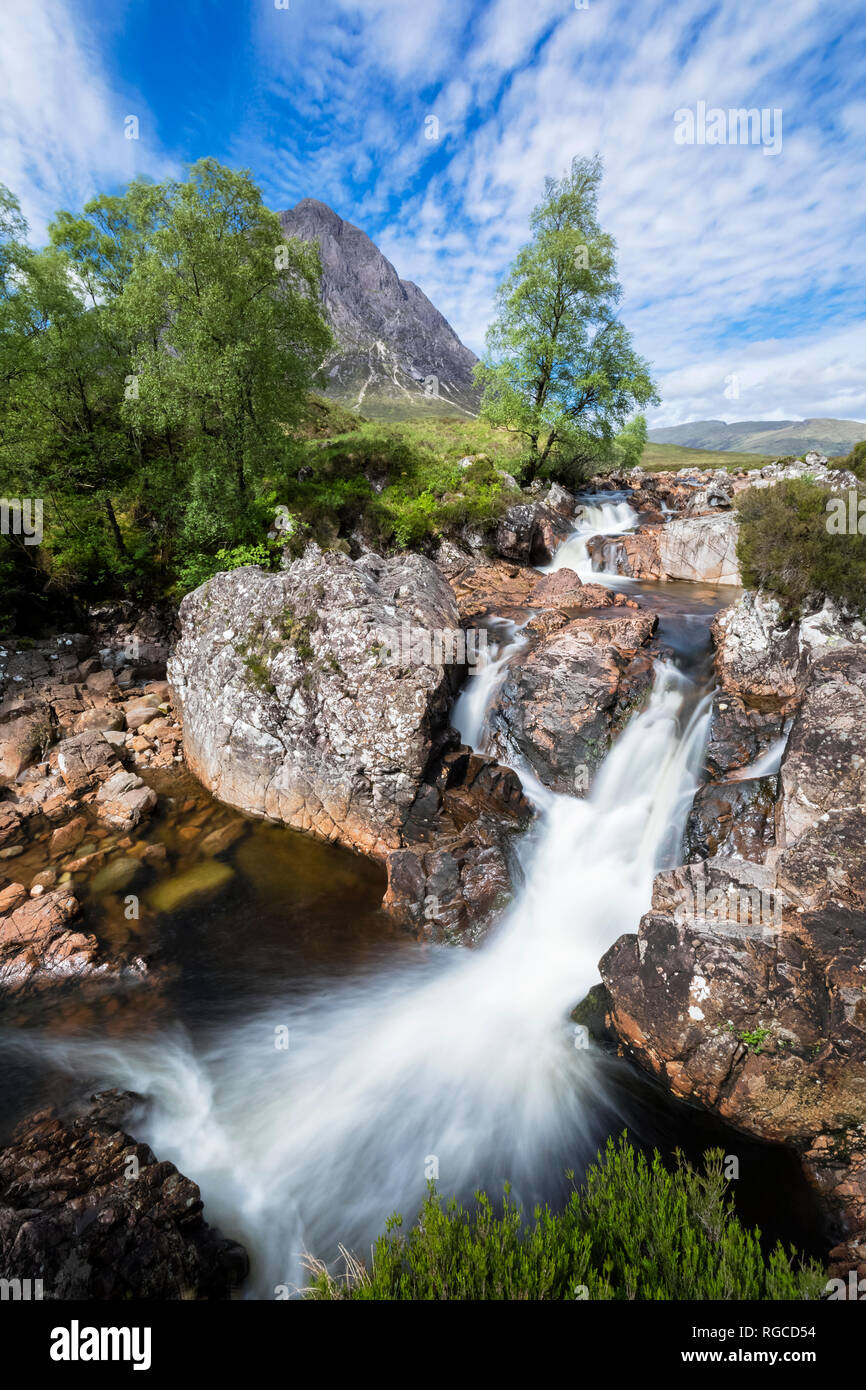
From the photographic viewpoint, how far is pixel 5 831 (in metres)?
11.9

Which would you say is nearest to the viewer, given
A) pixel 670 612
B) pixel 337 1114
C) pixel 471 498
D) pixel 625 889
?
pixel 337 1114

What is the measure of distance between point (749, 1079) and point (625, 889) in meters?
3.92

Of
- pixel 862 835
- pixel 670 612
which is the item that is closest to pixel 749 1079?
pixel 862 835

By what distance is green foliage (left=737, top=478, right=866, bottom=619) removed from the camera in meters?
10.7

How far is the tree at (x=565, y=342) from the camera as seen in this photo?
77.0 ft

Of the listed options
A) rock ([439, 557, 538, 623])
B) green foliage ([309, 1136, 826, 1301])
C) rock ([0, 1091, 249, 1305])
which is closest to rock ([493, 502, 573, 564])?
rock ([439, 557, 538, 623])

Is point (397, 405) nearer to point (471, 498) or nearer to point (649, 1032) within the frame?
point (471, 498)

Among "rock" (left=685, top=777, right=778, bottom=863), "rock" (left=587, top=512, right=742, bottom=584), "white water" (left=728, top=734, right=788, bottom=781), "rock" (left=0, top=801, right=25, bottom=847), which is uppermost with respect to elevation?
"rock" (left=587, top=512, right=742, bottom=584)

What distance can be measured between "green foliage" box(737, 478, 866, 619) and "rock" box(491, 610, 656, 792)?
3.19 m

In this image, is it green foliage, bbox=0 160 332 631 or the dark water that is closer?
the dark water

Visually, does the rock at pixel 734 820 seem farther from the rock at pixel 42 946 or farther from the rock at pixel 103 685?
the rock at pixel 103 685

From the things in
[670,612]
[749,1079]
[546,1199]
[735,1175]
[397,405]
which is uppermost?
[397,405]

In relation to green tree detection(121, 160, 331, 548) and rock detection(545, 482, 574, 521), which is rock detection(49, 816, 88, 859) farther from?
rock detection(545, 482, 574, 521)

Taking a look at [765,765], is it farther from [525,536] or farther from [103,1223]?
[525,536]
